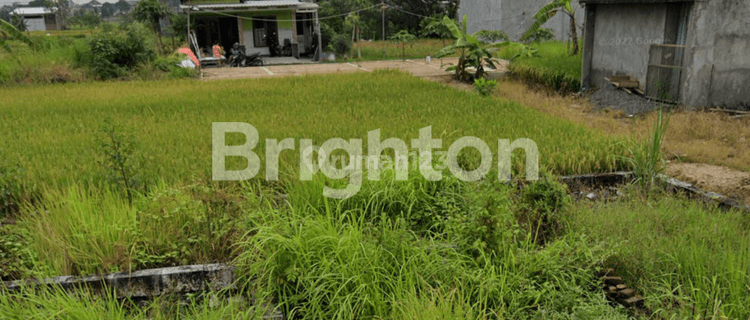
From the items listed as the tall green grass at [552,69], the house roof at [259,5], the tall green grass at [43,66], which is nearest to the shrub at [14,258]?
the tall green grass at [552,69]

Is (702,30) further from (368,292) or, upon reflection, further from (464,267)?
(368,292)

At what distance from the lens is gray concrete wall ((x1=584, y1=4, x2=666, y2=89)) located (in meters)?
9.73

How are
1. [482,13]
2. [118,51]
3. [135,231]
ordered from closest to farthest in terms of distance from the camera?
[135,231] < [118,51] < [482,13]

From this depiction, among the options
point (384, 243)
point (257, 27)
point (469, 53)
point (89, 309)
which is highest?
point (257, 27)

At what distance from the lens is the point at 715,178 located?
576 centimetres

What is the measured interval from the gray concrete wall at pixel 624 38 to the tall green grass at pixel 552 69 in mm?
520

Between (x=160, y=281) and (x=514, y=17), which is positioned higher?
(x=514, y=17)

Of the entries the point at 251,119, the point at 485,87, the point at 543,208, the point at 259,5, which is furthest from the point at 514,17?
the point at 543,208

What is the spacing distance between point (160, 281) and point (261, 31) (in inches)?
776

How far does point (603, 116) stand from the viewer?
30.6ft

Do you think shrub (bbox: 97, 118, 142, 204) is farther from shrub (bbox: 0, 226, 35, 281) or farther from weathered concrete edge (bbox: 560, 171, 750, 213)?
weathered concrete edge (bbox: 560, 171, 750, 213)

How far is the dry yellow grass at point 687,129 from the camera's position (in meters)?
6.46

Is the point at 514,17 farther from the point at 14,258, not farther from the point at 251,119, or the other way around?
the point at 14,258

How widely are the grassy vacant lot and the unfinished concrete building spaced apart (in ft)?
11.7
